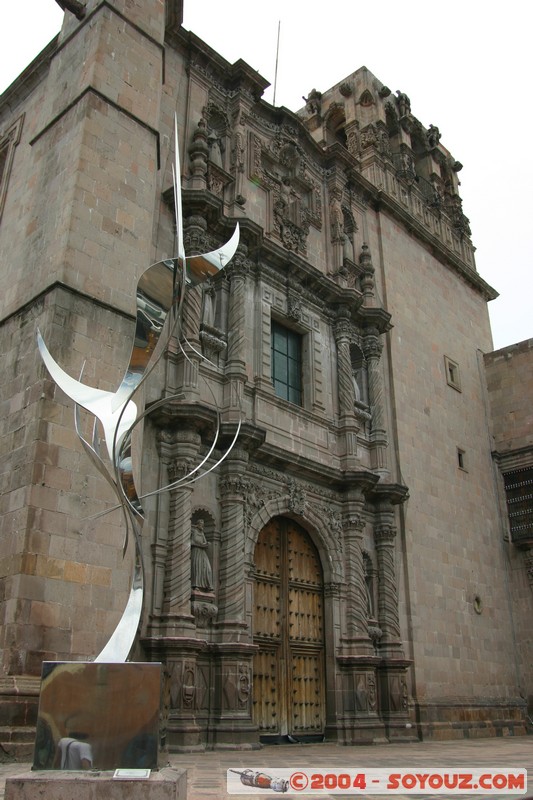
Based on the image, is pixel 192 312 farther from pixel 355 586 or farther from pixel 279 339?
pixel 355 586

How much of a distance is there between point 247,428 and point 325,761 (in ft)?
15.7

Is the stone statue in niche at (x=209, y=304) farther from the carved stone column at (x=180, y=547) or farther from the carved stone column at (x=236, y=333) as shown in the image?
the carved stone column at (x=180, y=547)

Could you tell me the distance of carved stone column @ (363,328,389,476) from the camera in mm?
14648

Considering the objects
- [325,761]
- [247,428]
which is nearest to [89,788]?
[325,761]

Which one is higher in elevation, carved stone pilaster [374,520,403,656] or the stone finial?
the stone finial

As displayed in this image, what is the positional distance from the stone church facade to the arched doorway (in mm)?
38

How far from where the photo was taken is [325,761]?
8336 millimetres

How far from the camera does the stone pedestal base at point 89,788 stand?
3.96 meters

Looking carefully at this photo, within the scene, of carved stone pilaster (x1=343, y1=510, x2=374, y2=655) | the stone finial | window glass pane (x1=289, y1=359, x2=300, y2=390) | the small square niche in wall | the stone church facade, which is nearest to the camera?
the stone church facade

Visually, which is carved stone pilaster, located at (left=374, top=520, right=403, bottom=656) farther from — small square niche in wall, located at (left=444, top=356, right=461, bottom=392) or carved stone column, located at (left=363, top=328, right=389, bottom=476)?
small square niche in wall, located at (left=444, top=356, right=461, bottom=392)

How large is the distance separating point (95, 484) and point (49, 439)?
0.74 meters

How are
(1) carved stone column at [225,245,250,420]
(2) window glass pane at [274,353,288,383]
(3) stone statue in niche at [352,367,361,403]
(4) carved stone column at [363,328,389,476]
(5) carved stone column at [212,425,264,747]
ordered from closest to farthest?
(5) carved stone column at [212,425,264,747] < (1) carved stone column at [225,245,250,420] < (2) window glass pane at [274,353,288,383] < (4) carved stone column at [363,328,389,476] < (3) stone statue in niche at [352,367,361,403]

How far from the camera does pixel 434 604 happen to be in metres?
14.8

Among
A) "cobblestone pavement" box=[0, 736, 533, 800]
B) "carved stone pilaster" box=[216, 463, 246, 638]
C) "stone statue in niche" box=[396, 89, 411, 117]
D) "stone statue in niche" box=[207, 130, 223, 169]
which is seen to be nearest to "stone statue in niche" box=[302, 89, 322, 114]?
"stone statue in niche" box=[396, 89, 411, 117]
